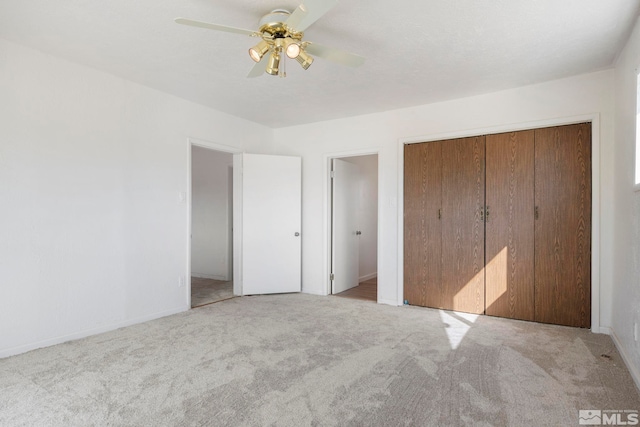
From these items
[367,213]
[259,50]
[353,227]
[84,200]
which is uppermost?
[259,50]

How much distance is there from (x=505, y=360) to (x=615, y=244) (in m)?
1.53

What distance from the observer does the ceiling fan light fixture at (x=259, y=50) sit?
7.34 ft

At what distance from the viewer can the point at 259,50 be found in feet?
7.40

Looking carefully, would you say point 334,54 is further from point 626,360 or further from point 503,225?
point 626,360

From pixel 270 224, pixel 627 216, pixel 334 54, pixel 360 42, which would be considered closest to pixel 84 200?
pixel 270 224

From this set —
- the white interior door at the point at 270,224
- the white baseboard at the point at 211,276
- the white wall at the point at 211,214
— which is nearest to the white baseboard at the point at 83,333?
the white interior door at the point at 270,224

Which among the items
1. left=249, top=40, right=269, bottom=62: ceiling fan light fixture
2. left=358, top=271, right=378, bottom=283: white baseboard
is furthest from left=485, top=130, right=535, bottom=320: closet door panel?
left=249, top=40, right=269, bottom=62: ceiling fan light fixture

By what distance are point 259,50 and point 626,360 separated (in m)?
3.37

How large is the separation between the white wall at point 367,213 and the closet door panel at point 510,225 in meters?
2.27

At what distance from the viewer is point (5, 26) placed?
8.11ft

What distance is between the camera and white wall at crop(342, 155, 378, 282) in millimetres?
5781

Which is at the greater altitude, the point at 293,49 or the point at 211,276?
the point at 293,49

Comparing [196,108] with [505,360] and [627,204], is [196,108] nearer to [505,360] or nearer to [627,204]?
[505,360]

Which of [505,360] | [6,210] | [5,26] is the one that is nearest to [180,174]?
[6,210]
